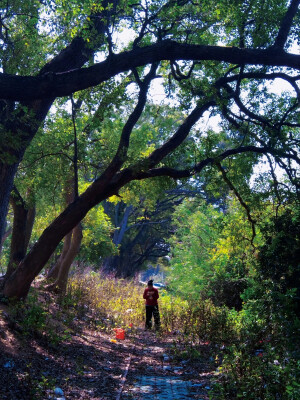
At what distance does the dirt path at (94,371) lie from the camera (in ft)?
24.0

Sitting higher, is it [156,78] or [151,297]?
[156,78]

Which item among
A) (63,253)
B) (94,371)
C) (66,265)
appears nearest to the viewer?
(94,371)

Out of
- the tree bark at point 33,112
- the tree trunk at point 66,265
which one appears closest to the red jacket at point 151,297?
the tree trunk at point 66,265

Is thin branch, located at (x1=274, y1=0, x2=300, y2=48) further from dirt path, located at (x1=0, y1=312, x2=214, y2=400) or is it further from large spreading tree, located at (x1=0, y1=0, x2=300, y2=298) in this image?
dirt path, located at (x1=0, y1=312, x2=214, y2=400)

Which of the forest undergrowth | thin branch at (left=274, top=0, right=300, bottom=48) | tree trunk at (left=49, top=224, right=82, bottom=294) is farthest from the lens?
tree trunk at (left=49, top=224, right=82, bottom=294)

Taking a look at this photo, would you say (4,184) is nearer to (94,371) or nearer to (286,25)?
(94,371)

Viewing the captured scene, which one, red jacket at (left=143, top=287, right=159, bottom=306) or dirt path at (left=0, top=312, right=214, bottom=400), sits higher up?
red jacket at (left=143, top=287, right=159, bottom=306)

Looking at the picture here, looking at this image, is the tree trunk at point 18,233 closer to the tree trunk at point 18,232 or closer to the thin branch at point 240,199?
the tree trunk at point 18,232

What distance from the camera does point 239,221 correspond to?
14117mm

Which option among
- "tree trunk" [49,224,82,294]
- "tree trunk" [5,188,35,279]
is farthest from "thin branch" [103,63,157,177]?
"tree trunk" [49,224,82,294]

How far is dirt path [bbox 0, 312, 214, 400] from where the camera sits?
7.30 metres

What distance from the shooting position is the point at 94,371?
9461mm

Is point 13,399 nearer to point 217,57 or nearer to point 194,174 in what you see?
point 217,57

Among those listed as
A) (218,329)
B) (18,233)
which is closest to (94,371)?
(218,329)
